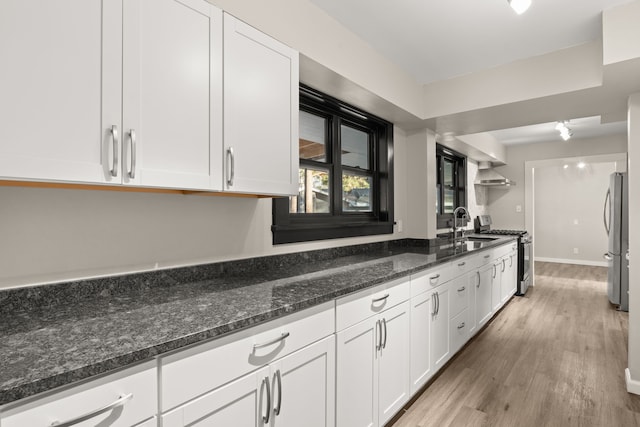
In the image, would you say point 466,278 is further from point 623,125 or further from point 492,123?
point 623,125

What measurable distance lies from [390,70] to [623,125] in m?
4.05

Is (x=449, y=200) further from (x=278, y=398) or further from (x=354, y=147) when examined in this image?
(x=278, y=398)

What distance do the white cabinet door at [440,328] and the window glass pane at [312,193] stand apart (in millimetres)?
1063

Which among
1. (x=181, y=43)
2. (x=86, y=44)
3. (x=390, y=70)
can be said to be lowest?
(x=86, y=44)

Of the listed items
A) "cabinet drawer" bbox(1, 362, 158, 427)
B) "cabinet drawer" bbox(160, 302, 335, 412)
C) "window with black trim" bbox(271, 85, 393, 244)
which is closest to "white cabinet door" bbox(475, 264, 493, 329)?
"window with black trim" bbox(271, 85, 393, 244)

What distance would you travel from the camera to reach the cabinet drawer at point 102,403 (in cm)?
70

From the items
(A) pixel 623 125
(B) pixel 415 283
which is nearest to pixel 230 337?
(B) pixel 415 283

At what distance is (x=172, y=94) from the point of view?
4.18 feet

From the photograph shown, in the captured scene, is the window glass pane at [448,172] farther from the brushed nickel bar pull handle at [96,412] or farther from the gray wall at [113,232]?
the brushed nickel bar pull handle at [96,412]

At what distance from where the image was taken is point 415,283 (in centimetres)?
215

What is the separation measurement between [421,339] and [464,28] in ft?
6.84

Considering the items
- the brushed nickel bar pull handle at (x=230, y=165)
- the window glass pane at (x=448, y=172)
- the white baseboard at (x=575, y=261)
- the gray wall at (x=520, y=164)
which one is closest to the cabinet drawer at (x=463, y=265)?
the brushed nickel bar pull handle at (x=230, y=165)

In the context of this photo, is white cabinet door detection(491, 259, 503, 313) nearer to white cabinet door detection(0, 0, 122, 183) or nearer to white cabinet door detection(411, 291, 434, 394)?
white cabinet door detection(411, 291, 434, 394)

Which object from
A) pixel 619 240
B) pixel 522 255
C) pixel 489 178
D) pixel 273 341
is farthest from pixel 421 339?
pixel 489 178
